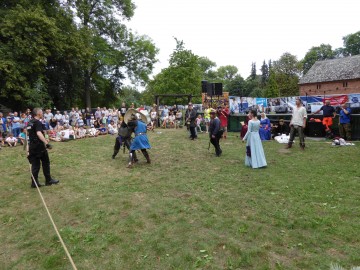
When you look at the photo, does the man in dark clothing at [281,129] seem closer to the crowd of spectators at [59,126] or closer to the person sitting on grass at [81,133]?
the crowd of spectators at [59,126]

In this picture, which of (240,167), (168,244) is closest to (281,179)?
(240,167)

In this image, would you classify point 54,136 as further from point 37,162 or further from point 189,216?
point 189,216

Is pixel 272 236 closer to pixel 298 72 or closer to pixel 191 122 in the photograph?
pixel 191 122

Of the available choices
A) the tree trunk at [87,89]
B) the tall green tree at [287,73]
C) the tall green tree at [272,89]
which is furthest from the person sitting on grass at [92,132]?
the tall green tree at [287,73]

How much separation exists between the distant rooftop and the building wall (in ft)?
2.60

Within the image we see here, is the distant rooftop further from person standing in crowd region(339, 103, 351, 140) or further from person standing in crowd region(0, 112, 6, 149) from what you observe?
person standing in crowd region(0, 112, 6, 149)

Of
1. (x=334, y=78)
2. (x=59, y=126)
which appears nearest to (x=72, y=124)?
(x=59, y=126)

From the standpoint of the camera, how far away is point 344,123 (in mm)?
11953

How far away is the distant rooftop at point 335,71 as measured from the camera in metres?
45.7

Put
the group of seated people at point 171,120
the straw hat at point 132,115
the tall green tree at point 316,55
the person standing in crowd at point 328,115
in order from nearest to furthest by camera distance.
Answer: the straw hat at point 132,115 < the person standing in crowd at point 328,115 < the group of seated people at point 171,120 < the tall green tree at point 316,55

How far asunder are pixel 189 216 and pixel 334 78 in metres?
51.6

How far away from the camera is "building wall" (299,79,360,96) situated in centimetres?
4500

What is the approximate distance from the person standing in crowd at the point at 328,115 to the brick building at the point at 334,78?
33341mm

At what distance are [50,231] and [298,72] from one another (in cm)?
6151
